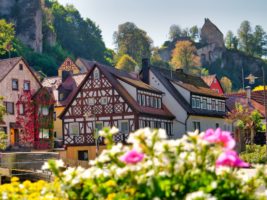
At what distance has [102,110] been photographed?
5219 cm

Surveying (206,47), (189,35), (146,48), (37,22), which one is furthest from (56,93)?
(189,35)

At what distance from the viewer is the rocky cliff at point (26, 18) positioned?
422 ft

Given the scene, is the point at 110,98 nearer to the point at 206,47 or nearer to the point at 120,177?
the point at 120,177

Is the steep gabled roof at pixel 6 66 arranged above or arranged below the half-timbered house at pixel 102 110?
above

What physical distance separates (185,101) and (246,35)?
5250 inches

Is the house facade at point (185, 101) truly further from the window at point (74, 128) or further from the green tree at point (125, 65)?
the green tree at point (125, 65)

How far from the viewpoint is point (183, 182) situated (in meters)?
6.84

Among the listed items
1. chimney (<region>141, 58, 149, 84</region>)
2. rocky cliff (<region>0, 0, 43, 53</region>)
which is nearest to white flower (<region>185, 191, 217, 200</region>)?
chimney (<region>141, 58, 149, 84</region>)

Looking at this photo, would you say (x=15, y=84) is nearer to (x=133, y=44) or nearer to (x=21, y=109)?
(x=21, y=109)

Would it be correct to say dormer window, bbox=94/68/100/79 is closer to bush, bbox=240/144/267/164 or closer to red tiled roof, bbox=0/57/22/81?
red tiled roof, bbox=0/57/22/81

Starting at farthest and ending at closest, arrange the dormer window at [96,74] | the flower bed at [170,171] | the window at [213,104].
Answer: the window at [213,104]
the dormer window at [96,74]
the flower bed at [170,171]

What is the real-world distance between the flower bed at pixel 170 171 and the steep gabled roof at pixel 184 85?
49328 millimetres

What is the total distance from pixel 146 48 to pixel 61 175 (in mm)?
138905

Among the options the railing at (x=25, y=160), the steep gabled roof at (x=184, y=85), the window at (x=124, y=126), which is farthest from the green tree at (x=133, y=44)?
the railing at (x=25, y=160)
